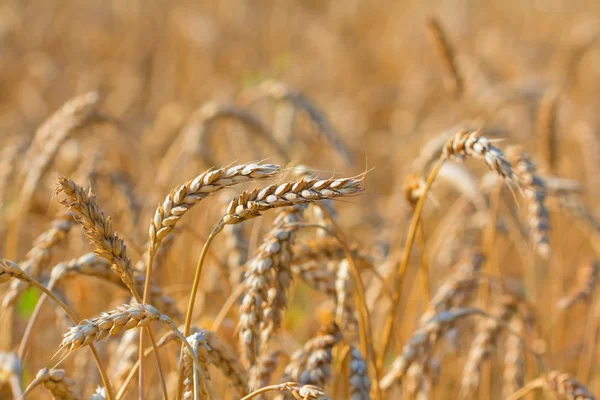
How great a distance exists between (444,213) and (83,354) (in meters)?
3.14

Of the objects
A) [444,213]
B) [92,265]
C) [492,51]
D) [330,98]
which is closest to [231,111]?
[92,265]

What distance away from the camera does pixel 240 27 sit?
25.4 feet

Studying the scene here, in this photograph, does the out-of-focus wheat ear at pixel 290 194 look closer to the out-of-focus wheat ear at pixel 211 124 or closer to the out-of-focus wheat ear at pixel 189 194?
the out-of-focus wheat ear at pixel 189 194

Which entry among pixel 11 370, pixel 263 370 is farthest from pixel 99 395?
pixel 263 370

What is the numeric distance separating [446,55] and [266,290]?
1.73m

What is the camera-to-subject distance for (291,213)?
4.99 feet

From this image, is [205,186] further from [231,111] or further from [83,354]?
[231,111]

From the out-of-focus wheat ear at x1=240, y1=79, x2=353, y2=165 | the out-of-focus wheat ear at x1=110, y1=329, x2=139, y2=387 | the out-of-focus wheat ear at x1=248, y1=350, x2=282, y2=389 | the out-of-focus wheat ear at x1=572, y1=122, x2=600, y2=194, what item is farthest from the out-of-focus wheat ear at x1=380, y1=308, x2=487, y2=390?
the out-of-focus wheat ear at x1=572, y1=122, x2=600, y2=194

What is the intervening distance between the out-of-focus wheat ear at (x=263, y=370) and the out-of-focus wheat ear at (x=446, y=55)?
1.58 meters

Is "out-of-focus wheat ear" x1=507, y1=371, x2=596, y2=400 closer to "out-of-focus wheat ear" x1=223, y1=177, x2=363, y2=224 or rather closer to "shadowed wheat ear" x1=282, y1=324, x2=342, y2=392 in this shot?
"shadowed wheat ear" x1=282, y1=324, x2=342, y2=392

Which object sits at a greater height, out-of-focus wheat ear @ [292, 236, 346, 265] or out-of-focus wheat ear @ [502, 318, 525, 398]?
out-of-focus wheat ear @ [292, 236, 346, 265]

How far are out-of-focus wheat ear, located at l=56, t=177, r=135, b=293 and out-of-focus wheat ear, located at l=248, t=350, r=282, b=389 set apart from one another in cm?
62

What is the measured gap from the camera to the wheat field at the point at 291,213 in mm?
1363

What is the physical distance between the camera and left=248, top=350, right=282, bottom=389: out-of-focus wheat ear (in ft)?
5.34
